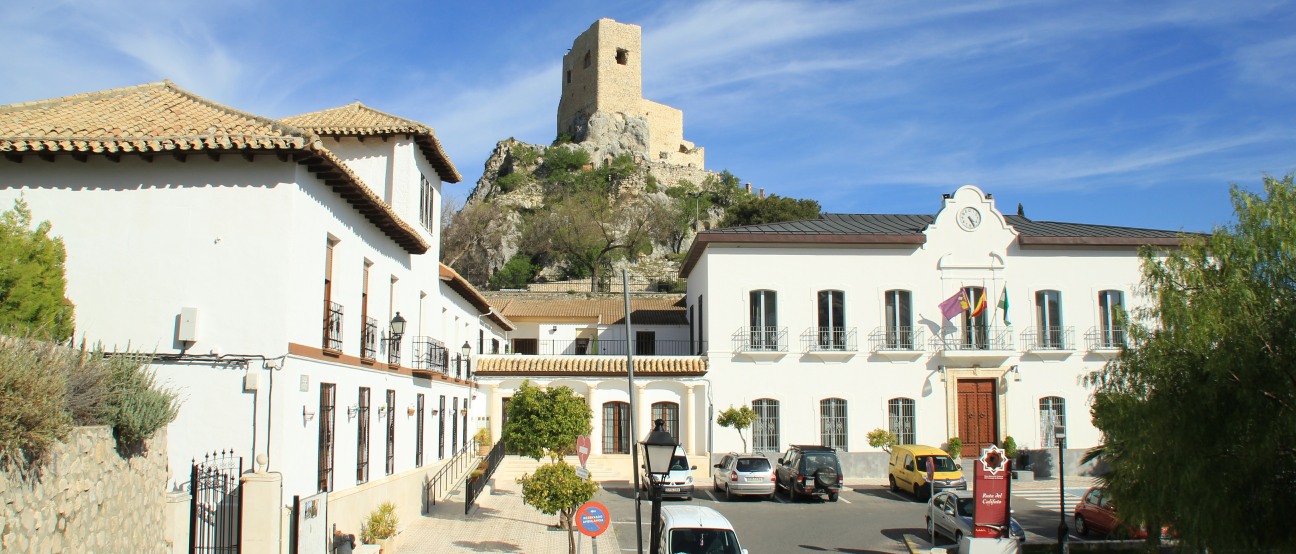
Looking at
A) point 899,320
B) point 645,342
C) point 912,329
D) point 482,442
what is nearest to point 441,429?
point 482,442

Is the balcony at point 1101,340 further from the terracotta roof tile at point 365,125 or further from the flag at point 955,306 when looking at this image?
the terracotta roof tile at point 365,125

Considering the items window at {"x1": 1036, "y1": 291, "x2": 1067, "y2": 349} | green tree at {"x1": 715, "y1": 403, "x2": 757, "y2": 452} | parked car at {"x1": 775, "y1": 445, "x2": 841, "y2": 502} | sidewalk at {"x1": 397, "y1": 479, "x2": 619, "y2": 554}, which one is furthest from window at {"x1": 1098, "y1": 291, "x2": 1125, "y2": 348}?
sidewalk at {"x1": 397, "y1": 479, "x2": 619, "y2": 554}

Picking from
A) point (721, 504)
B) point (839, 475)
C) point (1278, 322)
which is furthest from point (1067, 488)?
point (1278, 322)

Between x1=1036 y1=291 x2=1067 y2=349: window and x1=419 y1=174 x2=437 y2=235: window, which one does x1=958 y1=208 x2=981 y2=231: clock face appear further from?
x1=419 y1=174 x2=437 y2=235: window

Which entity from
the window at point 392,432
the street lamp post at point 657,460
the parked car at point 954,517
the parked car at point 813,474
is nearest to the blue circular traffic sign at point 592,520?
the street lamp post at point 657,460

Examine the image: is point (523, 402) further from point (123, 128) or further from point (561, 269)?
point (561, 269)

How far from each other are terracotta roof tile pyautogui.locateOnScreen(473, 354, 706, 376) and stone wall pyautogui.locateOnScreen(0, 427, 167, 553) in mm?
20799

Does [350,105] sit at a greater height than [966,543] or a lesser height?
greater

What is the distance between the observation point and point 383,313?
19.0 metres

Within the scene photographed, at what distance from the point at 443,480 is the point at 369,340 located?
315 inches

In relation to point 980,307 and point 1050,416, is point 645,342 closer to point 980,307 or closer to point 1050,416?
point 980,307

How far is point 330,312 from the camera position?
50.0 feet

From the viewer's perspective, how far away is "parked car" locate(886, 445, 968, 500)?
25.3 m

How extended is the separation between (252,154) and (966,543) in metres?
13.4
